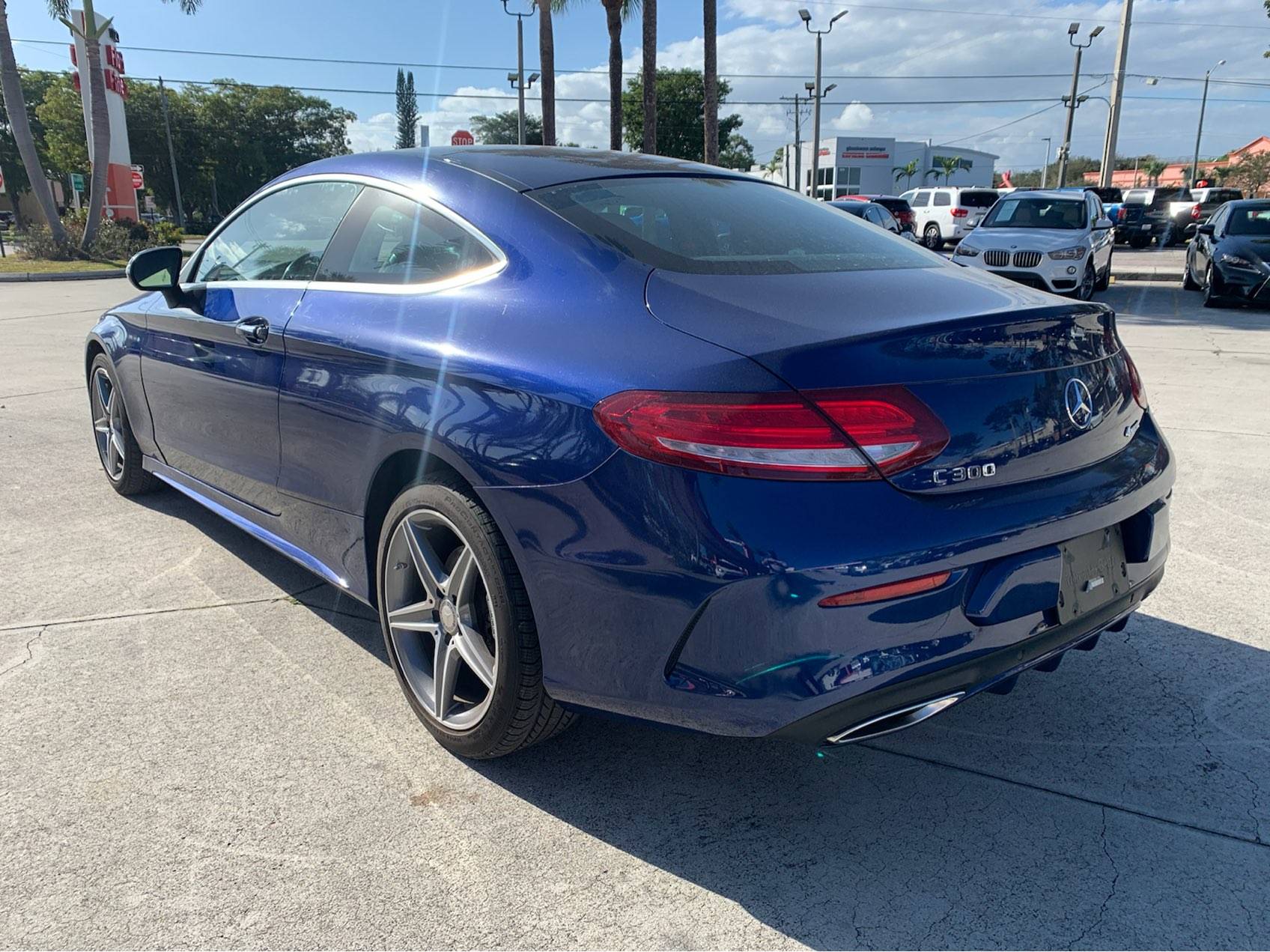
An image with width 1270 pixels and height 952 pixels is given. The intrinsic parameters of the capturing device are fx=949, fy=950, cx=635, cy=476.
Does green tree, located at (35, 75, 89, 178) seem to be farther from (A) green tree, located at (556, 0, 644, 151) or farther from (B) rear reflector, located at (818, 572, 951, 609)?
(B) rear reflector, located at (818, 572, 951, 609)

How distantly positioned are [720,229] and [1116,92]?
86.3 ft

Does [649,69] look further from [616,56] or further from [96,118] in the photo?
[96,118]

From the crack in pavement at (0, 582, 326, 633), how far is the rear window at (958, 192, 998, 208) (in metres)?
30.9

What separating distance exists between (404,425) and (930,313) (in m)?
1.32

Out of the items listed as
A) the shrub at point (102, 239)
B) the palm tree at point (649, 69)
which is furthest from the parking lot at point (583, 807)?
the shrub at point (102, 239)

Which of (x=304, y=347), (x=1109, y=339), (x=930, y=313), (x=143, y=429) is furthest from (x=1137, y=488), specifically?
(x=143, y=429)

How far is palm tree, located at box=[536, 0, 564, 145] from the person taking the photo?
20547 millimetres

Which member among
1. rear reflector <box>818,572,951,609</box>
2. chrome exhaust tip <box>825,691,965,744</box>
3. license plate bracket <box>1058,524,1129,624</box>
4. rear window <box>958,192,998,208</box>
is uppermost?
rear window <box>958,192,998,208</box>

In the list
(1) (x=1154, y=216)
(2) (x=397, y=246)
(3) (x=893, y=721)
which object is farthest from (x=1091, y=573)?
(1) (x=1154, y=216)

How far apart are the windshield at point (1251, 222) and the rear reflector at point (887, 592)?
14.7 metres

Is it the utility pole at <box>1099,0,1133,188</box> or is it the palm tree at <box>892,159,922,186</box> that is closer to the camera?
the utility pole at <box>1099,0,1133,188</box>

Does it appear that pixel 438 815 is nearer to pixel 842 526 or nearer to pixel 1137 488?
pixel 842 526

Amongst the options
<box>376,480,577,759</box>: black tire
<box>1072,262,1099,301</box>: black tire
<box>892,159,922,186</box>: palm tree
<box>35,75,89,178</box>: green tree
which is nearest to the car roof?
<box>376,480,577,759</box>: black tire

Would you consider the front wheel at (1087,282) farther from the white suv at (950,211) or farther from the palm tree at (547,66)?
the white suv at (950,211)
